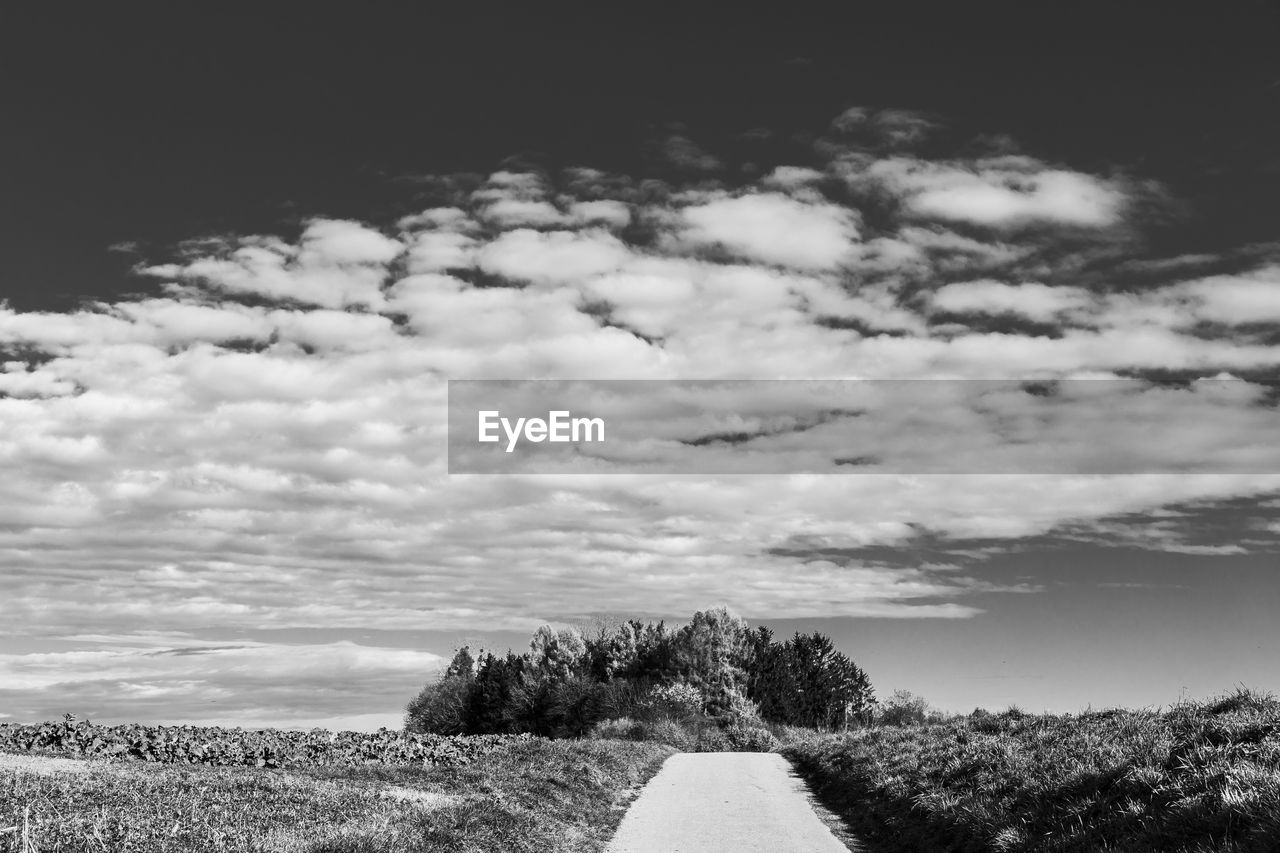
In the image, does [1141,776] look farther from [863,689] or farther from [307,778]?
[863,689]

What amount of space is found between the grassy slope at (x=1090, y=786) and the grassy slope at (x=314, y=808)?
5.42m

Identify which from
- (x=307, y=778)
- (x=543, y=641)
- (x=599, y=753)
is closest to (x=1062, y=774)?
(x=307, y=778)

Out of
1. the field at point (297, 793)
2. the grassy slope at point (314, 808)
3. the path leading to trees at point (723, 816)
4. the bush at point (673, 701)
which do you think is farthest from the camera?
the bush at point (673, 701)

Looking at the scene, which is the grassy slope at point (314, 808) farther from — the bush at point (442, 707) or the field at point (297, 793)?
the bush at point (442, 707)

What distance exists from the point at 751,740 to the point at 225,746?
2882 cm

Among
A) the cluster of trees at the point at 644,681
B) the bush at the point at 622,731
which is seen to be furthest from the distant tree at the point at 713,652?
the bush at the point at 622,731

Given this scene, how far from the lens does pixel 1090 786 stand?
1388 centimetres

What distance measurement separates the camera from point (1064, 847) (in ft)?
39.8

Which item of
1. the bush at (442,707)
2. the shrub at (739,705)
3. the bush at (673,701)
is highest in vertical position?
the bush at (673,701)

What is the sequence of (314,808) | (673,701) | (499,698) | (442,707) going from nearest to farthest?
1. (314,808)
2. (673,701)
3. (499,698)
4. (442,707)

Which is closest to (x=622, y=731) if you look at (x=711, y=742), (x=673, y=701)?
(x=711, y=742)

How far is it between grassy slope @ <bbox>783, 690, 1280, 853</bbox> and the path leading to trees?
4.05 ft

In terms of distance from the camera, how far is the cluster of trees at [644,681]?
74.8 m

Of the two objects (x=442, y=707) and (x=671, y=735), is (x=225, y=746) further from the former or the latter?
(x=442, y=707)
